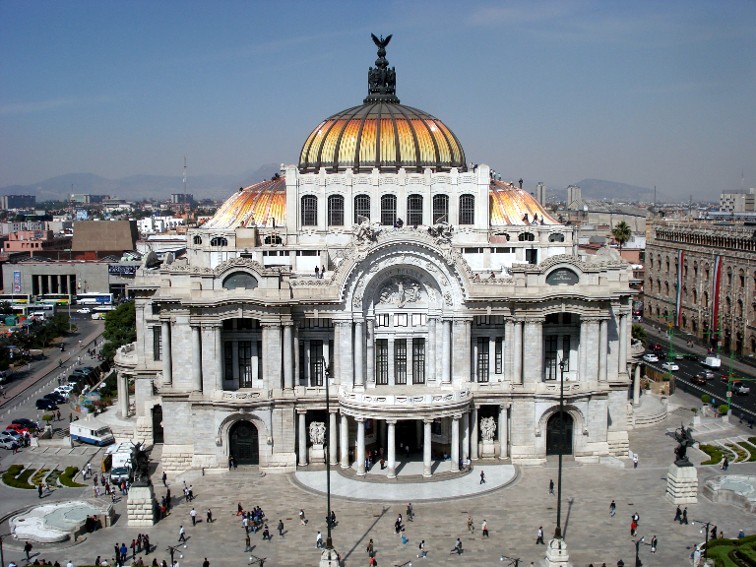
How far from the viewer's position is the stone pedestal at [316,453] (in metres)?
72.3

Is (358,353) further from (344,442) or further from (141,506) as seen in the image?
(141,506)

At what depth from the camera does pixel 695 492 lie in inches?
2554

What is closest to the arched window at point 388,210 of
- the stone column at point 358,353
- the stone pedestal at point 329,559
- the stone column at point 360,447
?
the stone column at point 358,353

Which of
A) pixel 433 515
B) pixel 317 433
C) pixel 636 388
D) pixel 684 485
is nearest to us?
pixel 433 515

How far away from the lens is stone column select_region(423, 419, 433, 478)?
68250mm

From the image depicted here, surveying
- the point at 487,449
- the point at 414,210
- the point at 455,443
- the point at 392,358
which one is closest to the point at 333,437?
the point at 392,358

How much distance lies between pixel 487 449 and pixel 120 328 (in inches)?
2175

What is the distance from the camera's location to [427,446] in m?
68.6

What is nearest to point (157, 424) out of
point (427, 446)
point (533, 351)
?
point (427, 446)

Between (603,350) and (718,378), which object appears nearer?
(603,350)

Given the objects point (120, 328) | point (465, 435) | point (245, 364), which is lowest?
point (465, 435)

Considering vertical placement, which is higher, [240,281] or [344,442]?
[240,281]

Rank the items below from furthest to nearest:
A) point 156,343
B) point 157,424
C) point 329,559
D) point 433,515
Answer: point 156,343 → point 157,424 → point 433,515 → point 329,559

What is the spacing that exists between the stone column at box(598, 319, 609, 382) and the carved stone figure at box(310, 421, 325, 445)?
23.7 metres
